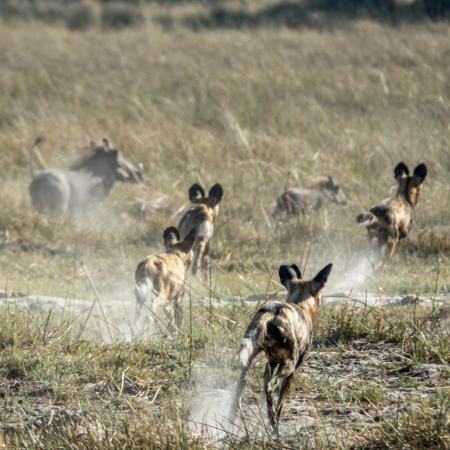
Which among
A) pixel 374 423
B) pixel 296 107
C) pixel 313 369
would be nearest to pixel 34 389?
pixel 313 369

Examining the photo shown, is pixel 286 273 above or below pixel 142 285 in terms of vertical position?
above

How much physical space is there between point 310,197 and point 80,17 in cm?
1867

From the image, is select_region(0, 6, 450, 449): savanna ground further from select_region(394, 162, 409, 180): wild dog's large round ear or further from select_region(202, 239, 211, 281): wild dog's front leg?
select_region(394, 162, 409, 180): wild dog's large round ear

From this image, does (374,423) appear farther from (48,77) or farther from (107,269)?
(48,77)

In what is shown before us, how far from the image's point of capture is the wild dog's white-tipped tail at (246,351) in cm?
375

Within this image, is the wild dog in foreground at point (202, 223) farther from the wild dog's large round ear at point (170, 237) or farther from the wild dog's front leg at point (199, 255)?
the wild dog's large round ear at point (170, 237)

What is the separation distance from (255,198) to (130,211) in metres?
1.59

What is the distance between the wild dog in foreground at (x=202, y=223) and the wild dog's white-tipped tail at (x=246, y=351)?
3.85 metres

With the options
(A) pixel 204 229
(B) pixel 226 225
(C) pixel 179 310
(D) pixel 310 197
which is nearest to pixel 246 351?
(C) pixel 179 310

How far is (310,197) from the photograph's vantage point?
982 cm

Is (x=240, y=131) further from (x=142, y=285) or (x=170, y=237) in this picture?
(x=142, y=285)

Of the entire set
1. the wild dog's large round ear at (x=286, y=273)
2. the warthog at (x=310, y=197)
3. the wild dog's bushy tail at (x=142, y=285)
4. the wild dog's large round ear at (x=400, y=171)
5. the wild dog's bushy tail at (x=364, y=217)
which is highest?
the wild dog's large round ear at (x=286, y=273)

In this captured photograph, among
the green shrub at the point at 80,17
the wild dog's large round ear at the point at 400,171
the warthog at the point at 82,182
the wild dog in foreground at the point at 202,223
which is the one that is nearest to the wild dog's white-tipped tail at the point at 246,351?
the wild dog in foreground at the point at 202,223

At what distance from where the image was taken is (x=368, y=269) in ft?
Result: 27.2
